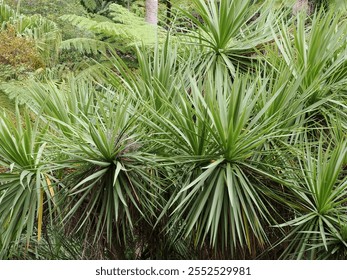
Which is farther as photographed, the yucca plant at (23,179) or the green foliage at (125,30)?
the green foliage at (125,30)

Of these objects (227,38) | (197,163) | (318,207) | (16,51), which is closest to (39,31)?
(16,51)

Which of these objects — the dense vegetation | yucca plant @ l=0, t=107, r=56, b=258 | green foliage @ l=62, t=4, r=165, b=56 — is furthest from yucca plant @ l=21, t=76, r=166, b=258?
green foliage @ l=62, t=4, r=165, b=56

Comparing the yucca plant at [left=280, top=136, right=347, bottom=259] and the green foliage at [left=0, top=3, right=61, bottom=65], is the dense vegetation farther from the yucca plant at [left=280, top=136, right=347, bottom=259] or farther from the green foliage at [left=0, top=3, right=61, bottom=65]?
the green foliage at [left=0, top=3, right=61, bottom=65]

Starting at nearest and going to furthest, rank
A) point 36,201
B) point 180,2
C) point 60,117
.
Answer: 1. point 36,201
2. point 60,117
3. point 180,2

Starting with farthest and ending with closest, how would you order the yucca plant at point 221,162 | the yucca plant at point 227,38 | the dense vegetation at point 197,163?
1. the yucca plant at point 227,38
2. the dense vegetation at point 197,163
3. the yucca plant at point 221,162

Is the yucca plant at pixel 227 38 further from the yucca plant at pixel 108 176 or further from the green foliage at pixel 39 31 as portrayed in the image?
the green foliage at pixel 39 31

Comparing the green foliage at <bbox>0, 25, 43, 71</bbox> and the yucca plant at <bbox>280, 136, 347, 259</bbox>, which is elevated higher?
the green foliage at <bbox>0, 25, 43, 71</bbox>

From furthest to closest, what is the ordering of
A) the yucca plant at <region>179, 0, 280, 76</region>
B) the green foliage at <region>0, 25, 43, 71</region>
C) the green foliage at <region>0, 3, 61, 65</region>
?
the green foliage at <region>0, 3, 61, 65</region>
the green foliage at <region>0, 25, 43, 71</region>
the yucca plant at <region>179, 0, 280, 76</region>

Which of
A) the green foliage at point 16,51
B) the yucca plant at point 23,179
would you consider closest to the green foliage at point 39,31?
the green foliage at point 16,51

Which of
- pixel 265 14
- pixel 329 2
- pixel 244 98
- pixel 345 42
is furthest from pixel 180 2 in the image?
pixel 244 98

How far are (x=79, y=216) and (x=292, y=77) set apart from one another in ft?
7.13

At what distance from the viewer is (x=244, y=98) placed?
16.4 feet

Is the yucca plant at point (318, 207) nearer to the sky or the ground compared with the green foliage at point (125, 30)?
nearer to the ground
